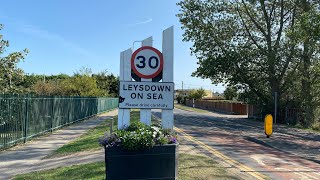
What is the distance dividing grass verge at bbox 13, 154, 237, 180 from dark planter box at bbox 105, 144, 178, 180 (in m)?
1.29

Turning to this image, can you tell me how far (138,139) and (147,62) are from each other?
74.2 inches

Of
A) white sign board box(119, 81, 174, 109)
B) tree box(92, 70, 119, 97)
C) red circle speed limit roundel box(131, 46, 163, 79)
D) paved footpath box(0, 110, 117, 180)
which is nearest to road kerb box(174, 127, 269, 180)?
white sign board box(119, 81, 174, 109)

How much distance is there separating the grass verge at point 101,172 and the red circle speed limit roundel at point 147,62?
2.18 meters

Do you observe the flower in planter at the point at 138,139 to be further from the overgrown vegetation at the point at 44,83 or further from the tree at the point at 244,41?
the tree at the point at 244,41

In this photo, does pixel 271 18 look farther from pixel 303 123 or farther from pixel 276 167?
pixel 276 167

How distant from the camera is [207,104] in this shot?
232 feet

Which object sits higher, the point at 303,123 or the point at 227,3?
the point at 227,3

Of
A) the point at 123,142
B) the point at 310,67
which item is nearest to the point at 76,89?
the point at 310,67

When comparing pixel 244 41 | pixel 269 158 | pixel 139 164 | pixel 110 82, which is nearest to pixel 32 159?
pixel 139 164

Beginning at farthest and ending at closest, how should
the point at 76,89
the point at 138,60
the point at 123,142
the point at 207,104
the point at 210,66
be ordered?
the point at 207,104 → the point at 76,89 → the point at 210,66 → the point at 138,60 → the point at 123,142

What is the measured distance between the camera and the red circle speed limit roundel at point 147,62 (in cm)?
776

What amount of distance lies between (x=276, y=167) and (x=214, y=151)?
8.83 feet

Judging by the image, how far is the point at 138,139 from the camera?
6.54m

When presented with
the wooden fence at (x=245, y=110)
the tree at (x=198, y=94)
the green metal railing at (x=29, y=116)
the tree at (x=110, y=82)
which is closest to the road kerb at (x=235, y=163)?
the green metal railing at (x=29, y=116)
